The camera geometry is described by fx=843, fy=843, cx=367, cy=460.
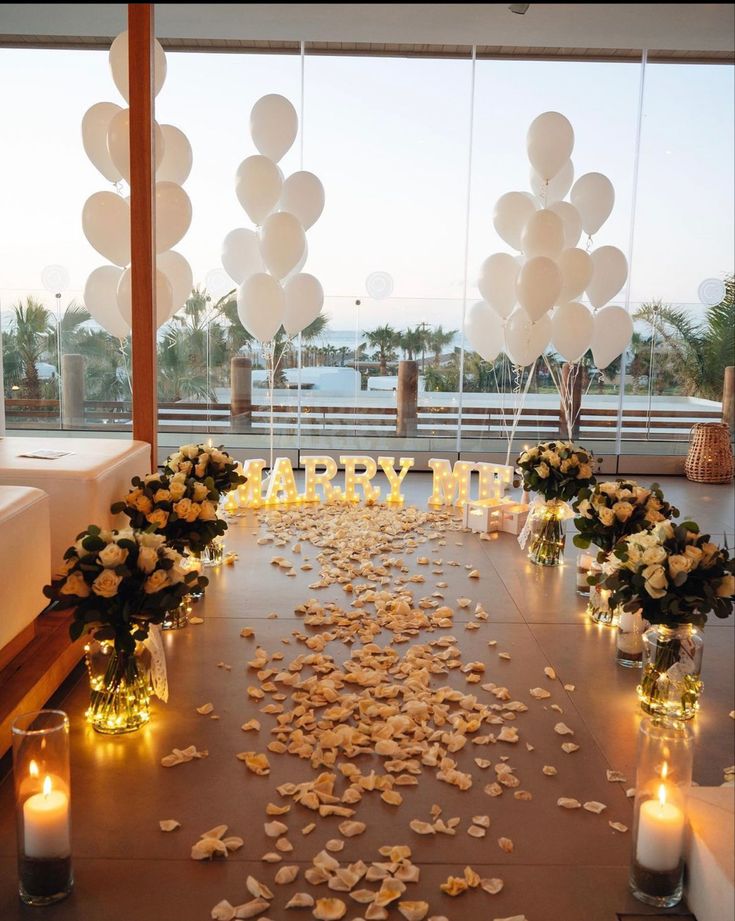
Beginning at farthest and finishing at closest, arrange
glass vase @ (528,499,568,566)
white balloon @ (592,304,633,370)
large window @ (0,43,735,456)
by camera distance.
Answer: large window @ (0,43,735,456)
white balloon @ (592,304,633,370)
glass vase @ (528,499,568,566)

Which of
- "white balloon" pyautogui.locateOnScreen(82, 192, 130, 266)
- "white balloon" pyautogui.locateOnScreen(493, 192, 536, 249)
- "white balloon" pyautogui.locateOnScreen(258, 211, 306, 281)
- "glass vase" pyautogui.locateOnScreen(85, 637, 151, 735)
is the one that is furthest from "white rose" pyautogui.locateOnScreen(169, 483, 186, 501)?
"white balloon" pyautogui.locateOnScreen(493, 192, 536, 249)

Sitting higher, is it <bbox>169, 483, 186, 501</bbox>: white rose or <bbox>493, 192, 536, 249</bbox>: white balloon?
<bbox>493, 192, 536, 249</bbox>: white balloon

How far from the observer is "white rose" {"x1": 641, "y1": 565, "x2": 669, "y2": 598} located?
9.02ft

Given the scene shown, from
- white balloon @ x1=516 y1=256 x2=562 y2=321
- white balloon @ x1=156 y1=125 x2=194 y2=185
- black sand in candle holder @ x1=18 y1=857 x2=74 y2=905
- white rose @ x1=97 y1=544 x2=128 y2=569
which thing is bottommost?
black sand in candle holder @ x1=18 y1=857 x2=74 y2=905

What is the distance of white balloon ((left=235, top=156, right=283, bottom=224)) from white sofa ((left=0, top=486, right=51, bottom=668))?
12.3 feet

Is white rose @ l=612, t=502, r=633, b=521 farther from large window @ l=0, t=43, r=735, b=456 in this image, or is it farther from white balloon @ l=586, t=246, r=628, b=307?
large window @ l=0, t=43, r=735, b=456

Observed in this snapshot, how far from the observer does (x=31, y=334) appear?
7.91m

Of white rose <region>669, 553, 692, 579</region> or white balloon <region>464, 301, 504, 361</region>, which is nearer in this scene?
white rose <region>669, 553, 692, 579</region>

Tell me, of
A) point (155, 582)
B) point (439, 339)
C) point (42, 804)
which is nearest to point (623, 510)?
point (155, 582)

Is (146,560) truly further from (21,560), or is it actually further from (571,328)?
(571,328)

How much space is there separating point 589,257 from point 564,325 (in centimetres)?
55

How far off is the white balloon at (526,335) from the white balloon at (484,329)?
0.24 meters

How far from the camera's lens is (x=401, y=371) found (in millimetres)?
8328

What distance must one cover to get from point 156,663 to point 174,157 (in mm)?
3866
